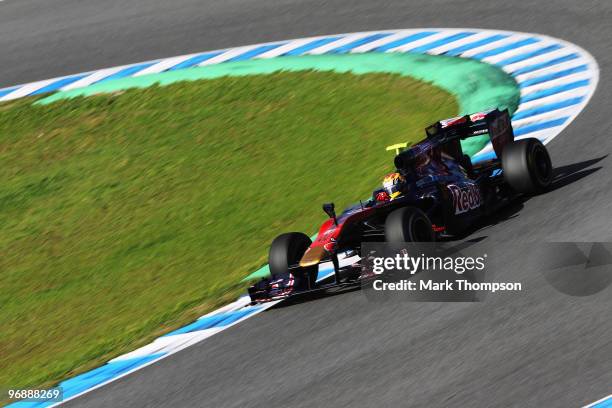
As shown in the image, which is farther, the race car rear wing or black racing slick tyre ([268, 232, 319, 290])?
the race car rear wing

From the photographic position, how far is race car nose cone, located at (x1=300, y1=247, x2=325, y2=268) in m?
9.22

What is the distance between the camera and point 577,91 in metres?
13.6

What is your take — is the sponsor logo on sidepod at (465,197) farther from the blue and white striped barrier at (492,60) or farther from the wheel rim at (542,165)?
the blue and white striped barrier at (492,60)

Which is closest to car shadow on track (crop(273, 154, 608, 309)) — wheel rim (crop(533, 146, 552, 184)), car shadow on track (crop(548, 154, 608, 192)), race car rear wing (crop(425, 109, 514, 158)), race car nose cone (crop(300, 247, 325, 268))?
car shadow on track (crop(548, 154, 608, 192))

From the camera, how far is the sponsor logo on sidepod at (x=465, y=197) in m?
9.81

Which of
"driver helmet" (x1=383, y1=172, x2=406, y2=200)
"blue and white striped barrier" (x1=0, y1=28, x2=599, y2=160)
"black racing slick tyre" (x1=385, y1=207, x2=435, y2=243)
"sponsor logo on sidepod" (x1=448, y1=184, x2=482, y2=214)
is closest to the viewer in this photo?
"black racing slick tyre" (x1=385, y1=207, x2=435, y2=243)

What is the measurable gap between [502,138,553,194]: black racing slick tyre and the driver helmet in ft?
3.61

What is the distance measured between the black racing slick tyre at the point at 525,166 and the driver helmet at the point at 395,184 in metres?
1.10

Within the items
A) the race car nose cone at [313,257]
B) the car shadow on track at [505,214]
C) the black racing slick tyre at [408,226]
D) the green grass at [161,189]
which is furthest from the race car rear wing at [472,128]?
the green grass at [161,189]

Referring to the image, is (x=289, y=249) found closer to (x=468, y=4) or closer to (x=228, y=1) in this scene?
(x=468, y=4)

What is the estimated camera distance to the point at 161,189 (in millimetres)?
14234

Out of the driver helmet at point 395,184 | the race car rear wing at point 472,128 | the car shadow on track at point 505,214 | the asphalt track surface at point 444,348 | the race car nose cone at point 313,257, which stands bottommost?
the asphalt track surface at point 444,348

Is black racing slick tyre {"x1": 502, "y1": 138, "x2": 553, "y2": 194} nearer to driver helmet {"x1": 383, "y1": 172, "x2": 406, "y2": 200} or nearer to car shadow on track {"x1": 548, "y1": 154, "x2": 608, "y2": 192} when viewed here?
car shadow on track {"x1": 548, "y1": 154, "x2": 608, "y2": 192}

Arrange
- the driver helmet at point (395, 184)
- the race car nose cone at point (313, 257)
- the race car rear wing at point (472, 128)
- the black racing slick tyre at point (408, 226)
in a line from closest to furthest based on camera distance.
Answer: the black racing slick tyre at point (408, 226), the race car nose cone at point (313, 257), the driver helmet at point (395, 184), the race car rear wing at point (472, 128)
